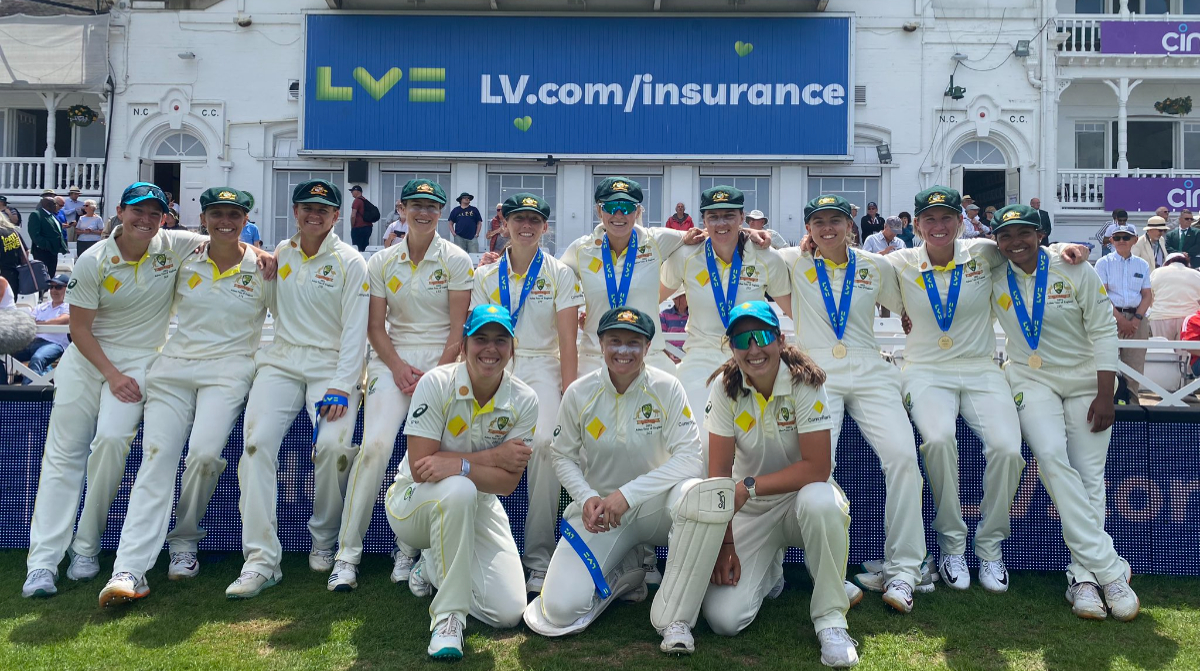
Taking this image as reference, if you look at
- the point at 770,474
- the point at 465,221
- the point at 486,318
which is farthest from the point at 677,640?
the point at 465,221

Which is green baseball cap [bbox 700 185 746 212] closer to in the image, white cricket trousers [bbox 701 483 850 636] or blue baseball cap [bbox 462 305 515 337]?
blue baseball cap [bbox 462 305 515 337]

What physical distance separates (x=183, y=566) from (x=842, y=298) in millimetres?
4280

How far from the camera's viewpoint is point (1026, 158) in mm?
22109

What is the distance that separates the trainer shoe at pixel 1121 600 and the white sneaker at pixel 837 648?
1583mm

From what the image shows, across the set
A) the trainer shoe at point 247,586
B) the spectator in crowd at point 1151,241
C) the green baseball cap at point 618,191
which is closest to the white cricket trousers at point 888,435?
the green baseball cap at point 618,191

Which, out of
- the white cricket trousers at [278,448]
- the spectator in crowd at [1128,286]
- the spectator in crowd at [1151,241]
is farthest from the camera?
the spectator in crowd at [1151,241]

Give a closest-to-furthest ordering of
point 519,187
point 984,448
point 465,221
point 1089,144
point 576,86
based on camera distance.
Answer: point 984,448 < point 465,221 < point 576,86 < point 519,187 < point 1089,144

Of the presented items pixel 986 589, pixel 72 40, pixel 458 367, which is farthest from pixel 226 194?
pixel 72 40

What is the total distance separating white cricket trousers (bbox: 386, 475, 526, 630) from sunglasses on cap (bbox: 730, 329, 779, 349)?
1.51 m

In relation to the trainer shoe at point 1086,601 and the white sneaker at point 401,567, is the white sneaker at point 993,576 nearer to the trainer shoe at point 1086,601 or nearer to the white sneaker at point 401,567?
the trainer shoe at point 1086,601

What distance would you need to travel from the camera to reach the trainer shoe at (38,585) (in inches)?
197

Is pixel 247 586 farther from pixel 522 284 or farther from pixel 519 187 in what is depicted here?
pixel 519 187

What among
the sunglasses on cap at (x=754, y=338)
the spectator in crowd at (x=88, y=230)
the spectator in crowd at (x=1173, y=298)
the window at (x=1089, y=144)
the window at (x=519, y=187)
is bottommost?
the sunglasses on cap at (x=754, y=338)

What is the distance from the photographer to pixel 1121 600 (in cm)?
487
